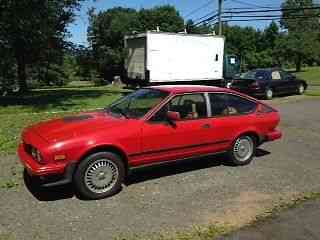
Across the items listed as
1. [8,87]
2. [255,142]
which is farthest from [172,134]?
[8,87]

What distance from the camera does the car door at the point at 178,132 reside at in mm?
6441

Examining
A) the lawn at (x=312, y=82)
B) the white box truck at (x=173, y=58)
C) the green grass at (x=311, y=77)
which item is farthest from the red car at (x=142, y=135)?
the green grass at (x=311, y=77)

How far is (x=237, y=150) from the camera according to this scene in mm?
7668

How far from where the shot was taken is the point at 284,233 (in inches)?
192

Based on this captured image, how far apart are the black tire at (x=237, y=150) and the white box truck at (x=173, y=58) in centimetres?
1440

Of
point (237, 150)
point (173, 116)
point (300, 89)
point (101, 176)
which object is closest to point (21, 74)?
point (300, 89)

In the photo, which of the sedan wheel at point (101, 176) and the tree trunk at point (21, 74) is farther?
the tree trunk at point (21, 74)

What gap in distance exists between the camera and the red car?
575cm

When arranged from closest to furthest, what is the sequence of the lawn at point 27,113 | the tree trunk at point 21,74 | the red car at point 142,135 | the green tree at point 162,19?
the red car at point 142,135
the lawn at point 27,113
the tree trunk at point 21,74
the green tree at point 162,19

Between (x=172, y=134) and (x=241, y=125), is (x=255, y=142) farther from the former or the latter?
(x=172, y=134)

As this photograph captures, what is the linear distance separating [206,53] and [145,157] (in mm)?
17876

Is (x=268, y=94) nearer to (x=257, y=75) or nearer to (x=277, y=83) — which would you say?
(x=277, y=83)

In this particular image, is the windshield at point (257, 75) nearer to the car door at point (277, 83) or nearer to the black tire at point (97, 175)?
the car door at point (277, 83)

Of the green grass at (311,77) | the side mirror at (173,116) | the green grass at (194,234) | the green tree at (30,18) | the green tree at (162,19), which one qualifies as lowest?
the green grass at (311,77)
